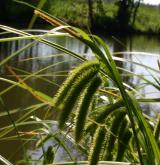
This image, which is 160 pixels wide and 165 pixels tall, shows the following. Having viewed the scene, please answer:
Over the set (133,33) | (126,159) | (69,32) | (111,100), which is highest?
(69,32)

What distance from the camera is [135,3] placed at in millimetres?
27047

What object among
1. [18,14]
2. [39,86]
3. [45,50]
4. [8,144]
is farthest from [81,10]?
[8,144]

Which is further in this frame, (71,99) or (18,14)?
(18,14)

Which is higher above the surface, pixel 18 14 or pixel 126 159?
pixel 126 159

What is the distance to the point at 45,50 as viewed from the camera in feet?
39.9

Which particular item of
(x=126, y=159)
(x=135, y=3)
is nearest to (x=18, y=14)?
(x=135, y=3)

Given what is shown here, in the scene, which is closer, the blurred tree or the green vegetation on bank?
the green vegetation on bank

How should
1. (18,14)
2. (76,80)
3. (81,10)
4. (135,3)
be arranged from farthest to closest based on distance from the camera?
(135,3)
(81,10)
(18,14)
(76,80)

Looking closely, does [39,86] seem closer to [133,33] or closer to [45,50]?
[45,50]

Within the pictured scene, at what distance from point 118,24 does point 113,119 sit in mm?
24262

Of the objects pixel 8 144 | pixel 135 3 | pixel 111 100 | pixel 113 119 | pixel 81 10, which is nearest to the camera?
pixel 113 119

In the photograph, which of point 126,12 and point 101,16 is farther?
point 126,12

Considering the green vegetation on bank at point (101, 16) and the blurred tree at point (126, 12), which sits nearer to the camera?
the green vegetation on bank at point (101, 16)

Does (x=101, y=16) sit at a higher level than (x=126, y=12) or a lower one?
lower
